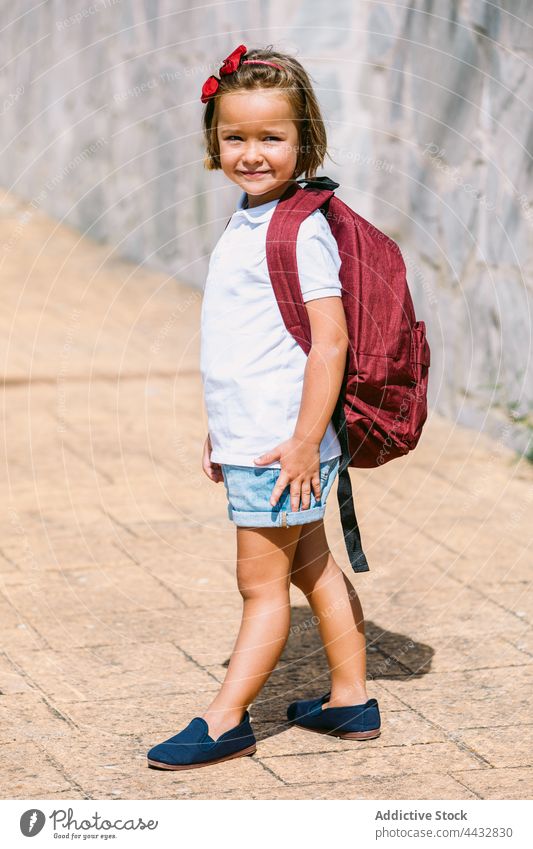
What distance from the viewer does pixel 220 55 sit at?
748 cm

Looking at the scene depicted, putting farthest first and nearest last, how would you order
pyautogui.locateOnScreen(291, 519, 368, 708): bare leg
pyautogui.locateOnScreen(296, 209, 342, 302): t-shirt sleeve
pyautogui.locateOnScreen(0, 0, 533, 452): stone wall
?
1. pyautogui.locateOnScreen(0, 0, 533, 452): stone wall
2. pyautogui.locateOnScreen(291, 519, 368, 708): bare leg
3. pyautogui.locateOnScreen(296, 209, 342, 302): t-shirt sleeve

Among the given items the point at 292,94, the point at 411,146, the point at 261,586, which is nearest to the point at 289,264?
the point at 292,94

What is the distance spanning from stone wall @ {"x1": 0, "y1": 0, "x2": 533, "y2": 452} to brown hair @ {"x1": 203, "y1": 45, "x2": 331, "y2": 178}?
89cm

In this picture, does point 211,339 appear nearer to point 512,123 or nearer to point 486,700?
point 486,700

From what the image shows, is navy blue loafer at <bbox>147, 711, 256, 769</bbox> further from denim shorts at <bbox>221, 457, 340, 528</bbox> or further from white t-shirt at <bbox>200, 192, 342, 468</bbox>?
white t-shirt at <bbox>200, 192, 342, 468</bbox>

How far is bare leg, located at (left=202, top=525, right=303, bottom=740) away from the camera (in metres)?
2.87

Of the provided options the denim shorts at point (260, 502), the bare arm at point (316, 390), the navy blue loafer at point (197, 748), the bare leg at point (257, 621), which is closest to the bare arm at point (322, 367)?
the bare arm at point (316, 390)

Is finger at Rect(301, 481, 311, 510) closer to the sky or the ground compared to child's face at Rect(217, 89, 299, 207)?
closer to the ground

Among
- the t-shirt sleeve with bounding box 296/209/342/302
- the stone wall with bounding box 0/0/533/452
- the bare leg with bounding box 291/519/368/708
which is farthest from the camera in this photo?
the stone wall with bounding box 0/0/533/452

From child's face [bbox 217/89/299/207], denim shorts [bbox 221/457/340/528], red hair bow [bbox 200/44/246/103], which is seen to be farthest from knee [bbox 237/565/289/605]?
red hair bow [bbox 200/44/246/103]

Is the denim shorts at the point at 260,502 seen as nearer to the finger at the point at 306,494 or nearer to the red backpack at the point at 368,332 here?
the finger at the point at 306,494

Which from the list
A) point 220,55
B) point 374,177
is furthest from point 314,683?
point 220,55

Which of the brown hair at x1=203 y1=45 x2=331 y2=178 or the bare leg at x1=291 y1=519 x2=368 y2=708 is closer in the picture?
the brown hair at x1=203 y1=45 x2=331 y2=178

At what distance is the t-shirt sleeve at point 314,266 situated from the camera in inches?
108
